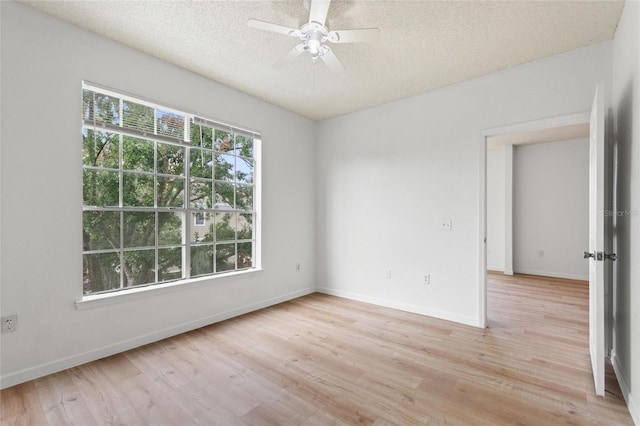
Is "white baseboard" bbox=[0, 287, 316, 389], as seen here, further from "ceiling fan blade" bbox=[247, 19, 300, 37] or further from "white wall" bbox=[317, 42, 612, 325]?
"ceiling fan blade" bbox=[247, 19, 300, 37]

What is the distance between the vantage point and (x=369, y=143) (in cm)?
434

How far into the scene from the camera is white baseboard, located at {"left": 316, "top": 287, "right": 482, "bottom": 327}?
3417mm

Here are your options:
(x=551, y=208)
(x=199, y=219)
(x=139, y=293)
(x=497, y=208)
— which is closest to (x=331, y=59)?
(x=199, y=219)

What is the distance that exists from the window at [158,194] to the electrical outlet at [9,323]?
476mm

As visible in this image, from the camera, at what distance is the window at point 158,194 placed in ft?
8.86

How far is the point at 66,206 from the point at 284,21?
2.34 metres

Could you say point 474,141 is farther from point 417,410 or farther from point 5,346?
point 5,346

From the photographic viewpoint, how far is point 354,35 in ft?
6.81

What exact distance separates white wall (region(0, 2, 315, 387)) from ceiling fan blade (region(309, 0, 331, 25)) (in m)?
1.88

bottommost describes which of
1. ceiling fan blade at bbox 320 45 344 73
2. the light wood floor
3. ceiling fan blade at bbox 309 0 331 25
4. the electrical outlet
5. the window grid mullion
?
the light wood floor

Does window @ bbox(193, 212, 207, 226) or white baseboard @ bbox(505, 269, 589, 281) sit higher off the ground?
window @ bbox(193, 212, 207, 226)

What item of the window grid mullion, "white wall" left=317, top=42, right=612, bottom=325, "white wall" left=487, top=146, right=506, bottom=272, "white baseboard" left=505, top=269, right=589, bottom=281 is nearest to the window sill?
the window grid mullion

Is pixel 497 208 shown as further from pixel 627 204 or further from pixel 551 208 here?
pixel 627 204

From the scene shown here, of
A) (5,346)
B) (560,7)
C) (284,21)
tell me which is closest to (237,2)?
(284,21)
